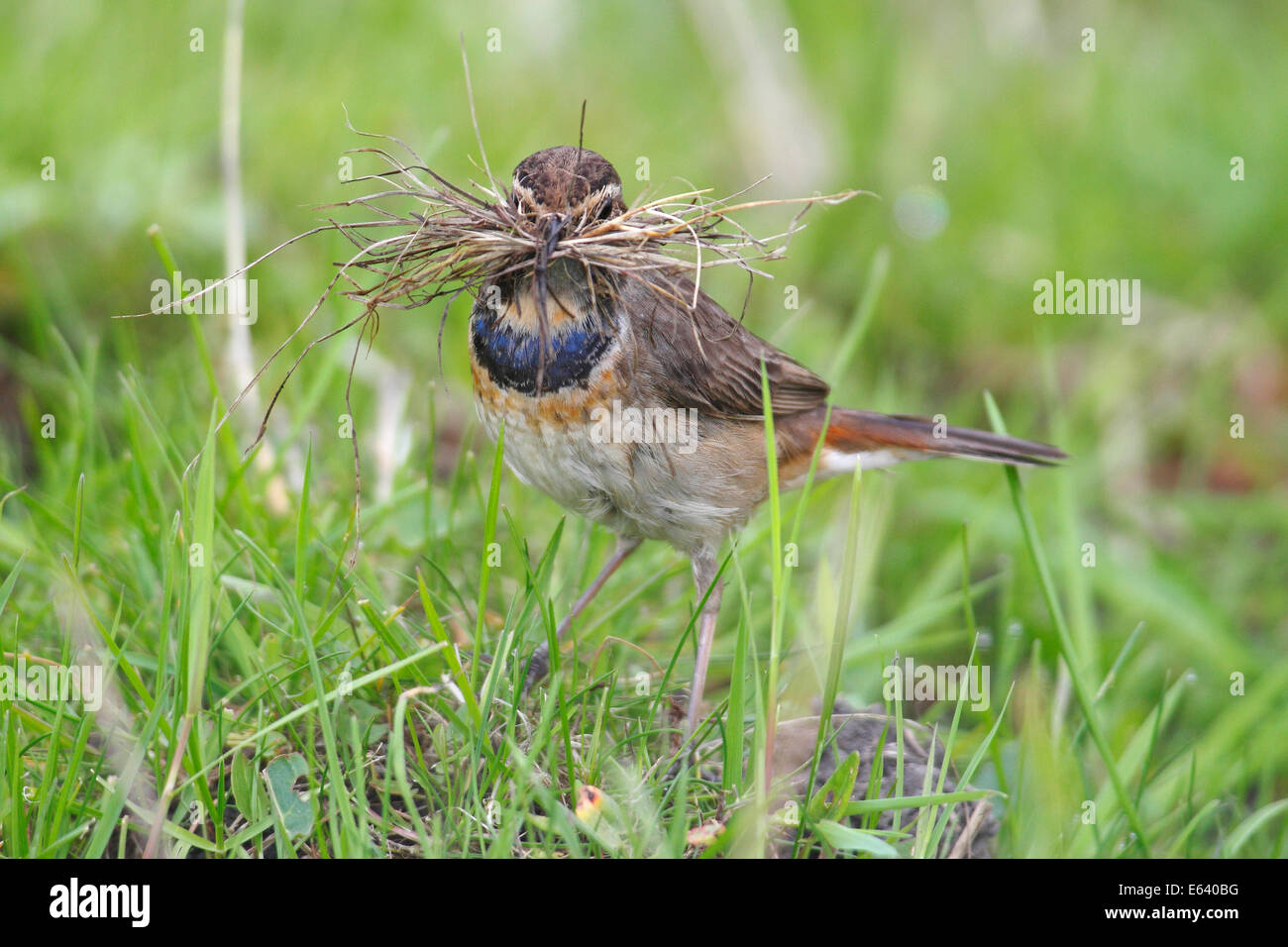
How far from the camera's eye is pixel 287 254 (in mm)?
6160

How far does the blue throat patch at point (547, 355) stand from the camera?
11.8 ft

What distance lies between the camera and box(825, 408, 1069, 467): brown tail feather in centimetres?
466

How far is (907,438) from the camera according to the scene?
478 cm

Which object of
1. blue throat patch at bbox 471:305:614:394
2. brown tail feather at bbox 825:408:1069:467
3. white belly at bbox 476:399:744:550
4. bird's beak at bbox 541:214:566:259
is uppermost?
bird's beak at bbox 541:214:566:259

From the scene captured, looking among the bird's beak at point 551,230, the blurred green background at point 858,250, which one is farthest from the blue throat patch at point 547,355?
the blurred green background at point 858,250

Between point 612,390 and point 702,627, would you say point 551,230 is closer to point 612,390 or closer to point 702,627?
point 612,390

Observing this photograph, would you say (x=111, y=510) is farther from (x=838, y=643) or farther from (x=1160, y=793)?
(x=1160, y=793)

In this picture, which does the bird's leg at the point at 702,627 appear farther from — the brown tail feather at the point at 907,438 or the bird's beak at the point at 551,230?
the bird's beak at the point at 551,230

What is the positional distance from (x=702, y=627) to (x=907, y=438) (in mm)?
1373

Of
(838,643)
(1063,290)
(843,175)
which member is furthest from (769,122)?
(838,643)

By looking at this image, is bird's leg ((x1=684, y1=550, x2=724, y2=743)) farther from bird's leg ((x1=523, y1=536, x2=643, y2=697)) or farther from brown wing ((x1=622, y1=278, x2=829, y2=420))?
brown wing ((x1=622, y1=278, x2=829, y2=420))

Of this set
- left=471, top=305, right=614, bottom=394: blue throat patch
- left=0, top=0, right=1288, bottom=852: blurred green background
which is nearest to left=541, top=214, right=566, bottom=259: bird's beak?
left=471, top=305, right=614, bottom=394: blue throat patch
